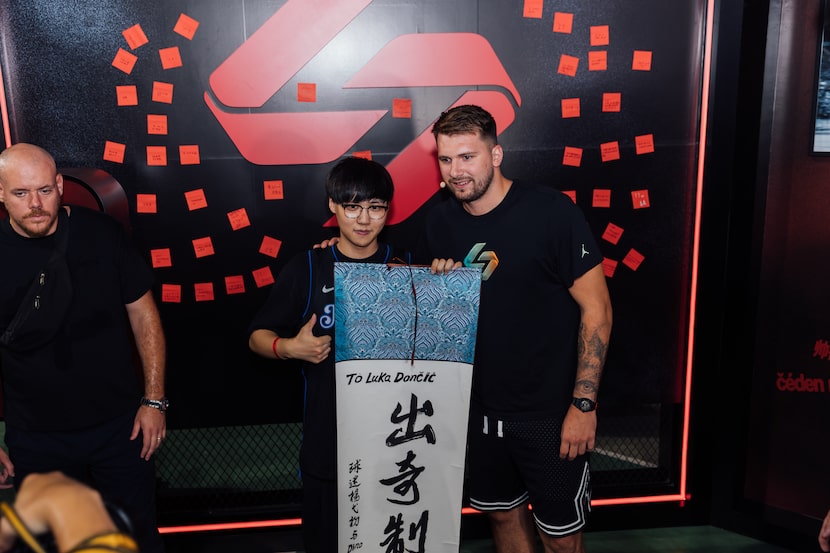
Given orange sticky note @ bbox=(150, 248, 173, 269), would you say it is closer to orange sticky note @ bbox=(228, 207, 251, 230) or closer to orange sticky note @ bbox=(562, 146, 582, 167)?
orange sticky note @ bbox=(228, 207, 251, 230)

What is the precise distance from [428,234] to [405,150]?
0.68 metres

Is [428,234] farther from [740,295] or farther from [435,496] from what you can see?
[740,295]

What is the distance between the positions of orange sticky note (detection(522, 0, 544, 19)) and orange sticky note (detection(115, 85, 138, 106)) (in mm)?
1675

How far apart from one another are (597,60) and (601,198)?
0.60m

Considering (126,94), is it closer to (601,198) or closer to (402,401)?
(402,401)

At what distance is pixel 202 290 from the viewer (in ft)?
8.87

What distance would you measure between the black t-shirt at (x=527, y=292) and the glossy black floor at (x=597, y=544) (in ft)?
3.74

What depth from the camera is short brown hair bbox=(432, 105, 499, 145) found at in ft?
6.28

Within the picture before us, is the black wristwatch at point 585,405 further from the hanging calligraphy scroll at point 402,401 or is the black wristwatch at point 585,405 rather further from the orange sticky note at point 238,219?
the orange sticky note at point 238,219

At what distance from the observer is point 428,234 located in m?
2.15

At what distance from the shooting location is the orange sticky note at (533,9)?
2.64 metres

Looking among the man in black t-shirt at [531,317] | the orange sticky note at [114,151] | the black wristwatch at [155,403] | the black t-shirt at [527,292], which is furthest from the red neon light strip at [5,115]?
the black t-shirt at [527,292]

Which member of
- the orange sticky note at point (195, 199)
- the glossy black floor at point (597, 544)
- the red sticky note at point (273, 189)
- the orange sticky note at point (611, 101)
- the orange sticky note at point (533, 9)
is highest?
the orange sticky note at point (533, 9)

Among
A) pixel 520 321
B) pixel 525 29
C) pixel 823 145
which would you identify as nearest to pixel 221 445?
pixel 520 321
